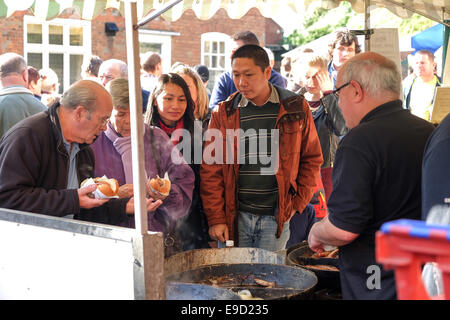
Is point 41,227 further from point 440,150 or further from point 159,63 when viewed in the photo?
point 159,63

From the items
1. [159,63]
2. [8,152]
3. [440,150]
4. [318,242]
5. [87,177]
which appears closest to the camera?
[440,150]

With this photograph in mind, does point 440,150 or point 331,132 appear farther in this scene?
point 331,132

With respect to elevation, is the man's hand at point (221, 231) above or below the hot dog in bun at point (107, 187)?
below

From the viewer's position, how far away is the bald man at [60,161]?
2918 mm

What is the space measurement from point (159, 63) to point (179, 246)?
3.48 meters

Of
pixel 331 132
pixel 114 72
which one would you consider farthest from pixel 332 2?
pixel 114 72

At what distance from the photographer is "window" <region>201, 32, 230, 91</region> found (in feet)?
55.9

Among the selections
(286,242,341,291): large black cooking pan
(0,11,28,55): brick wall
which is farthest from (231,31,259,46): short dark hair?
(0,11,28,55): brick wall

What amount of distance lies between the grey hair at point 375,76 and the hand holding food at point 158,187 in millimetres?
1376

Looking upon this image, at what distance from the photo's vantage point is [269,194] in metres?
3.91

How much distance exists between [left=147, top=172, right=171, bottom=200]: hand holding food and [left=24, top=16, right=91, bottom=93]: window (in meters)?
11.1

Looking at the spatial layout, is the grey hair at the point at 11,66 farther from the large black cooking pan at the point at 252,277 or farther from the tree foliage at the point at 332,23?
the tree foliage at the point at 332,23

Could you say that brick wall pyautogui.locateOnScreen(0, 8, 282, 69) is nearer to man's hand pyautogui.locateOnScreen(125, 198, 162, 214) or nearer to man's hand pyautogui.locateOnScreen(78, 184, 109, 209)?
man's hand pyautogui.locateOnScreen(125, 198, 162, 214)

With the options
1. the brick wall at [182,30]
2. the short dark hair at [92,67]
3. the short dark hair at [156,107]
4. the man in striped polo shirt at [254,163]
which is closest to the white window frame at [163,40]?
the brick wall at [182,30]
